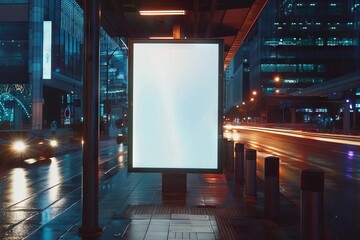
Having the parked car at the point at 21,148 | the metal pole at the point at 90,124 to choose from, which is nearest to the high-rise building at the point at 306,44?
the parked car at the point at 21,148

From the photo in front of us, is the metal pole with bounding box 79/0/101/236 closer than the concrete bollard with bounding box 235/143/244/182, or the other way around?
the metal pole with bounding box 79/0/101/236

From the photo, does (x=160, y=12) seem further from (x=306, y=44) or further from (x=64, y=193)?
(x=306, y=44)

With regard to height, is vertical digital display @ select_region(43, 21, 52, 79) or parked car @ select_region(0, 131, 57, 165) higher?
vertical digital display @ select_region(43, 21, 52, 79)

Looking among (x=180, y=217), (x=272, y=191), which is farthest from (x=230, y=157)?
(x=180, y=217)

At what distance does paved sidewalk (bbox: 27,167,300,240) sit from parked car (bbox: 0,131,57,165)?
8996 millimetres

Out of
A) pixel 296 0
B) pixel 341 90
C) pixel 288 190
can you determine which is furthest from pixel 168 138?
pixel 296 0

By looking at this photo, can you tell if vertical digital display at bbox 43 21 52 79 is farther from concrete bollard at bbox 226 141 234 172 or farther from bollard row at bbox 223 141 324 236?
bollard row at bbox 223 141 324 236

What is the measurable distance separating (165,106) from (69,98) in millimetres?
57292

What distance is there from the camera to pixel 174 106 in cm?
871

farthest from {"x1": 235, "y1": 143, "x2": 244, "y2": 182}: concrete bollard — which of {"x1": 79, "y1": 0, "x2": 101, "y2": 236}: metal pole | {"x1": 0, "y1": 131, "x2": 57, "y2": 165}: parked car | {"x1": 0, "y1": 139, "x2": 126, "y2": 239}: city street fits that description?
{"x1": 0, "y1": 131, "x2": 57, "y2": 165}: parked car

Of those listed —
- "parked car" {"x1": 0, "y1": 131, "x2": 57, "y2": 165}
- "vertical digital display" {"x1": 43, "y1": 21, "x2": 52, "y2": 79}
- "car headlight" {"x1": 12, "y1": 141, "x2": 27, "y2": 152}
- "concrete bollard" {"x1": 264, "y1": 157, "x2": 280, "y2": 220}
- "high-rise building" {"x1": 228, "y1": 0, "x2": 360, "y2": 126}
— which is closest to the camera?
"concrete bollard" {"x1": 264, "y1": 157, "x2": 280, "y2": 220}

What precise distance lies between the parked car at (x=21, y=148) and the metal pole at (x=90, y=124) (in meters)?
13.5

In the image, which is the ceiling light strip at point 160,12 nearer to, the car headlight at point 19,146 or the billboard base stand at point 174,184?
the billboard base stand at point 174,184

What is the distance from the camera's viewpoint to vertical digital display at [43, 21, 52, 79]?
170 ft
